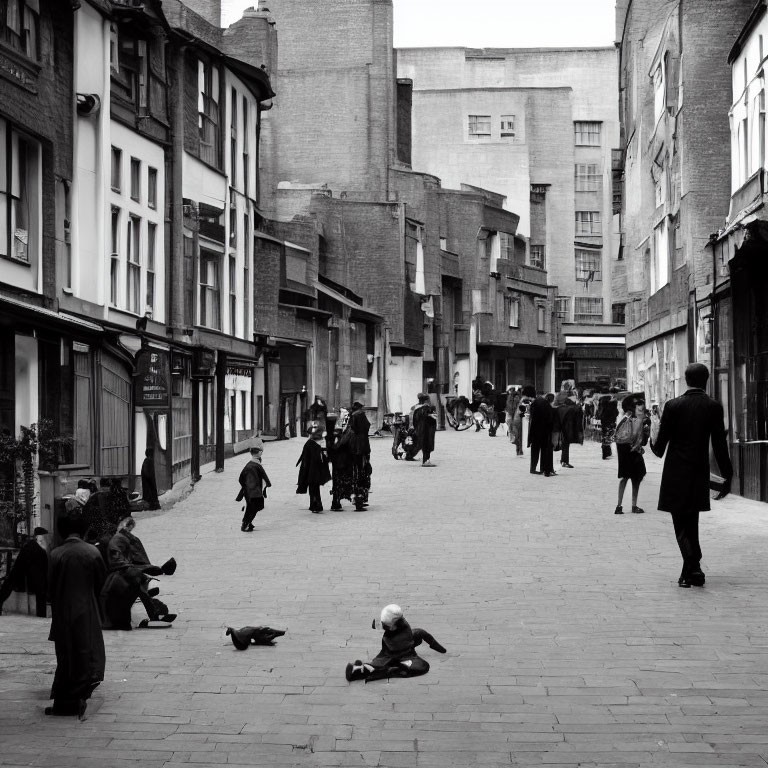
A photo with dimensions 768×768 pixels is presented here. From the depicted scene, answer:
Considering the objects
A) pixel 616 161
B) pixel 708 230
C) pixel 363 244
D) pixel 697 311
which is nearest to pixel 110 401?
pixel 697 311

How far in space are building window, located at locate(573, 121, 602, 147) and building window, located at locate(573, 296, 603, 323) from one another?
9793mm

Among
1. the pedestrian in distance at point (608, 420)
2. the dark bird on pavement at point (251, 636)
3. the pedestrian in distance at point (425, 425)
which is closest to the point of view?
the dark bird on pavement at point (251, 636)

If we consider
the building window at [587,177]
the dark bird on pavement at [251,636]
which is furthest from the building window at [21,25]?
the building window at [587,177]

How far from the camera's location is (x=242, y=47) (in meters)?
43.1

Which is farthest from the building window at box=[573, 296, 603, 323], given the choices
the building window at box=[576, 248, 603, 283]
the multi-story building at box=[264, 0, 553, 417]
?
the multi-story building at box=[264, 0, 553, 417]

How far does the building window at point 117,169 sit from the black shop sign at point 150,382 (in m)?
3.18

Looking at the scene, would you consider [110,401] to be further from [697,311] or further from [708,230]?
[708,230]

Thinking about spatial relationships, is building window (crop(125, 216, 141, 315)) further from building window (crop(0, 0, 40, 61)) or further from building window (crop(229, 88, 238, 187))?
building window (crop(229, 88, 238, 187))

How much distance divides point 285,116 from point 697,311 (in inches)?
1469

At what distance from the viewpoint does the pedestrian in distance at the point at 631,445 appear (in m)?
19.7

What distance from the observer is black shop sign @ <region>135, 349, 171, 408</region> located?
24.4m

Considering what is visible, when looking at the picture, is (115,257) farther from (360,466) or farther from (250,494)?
(250,494)

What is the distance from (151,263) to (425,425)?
293 inches

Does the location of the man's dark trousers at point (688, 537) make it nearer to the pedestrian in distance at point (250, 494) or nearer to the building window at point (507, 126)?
the pedestrian in distance at point (250, 494)
